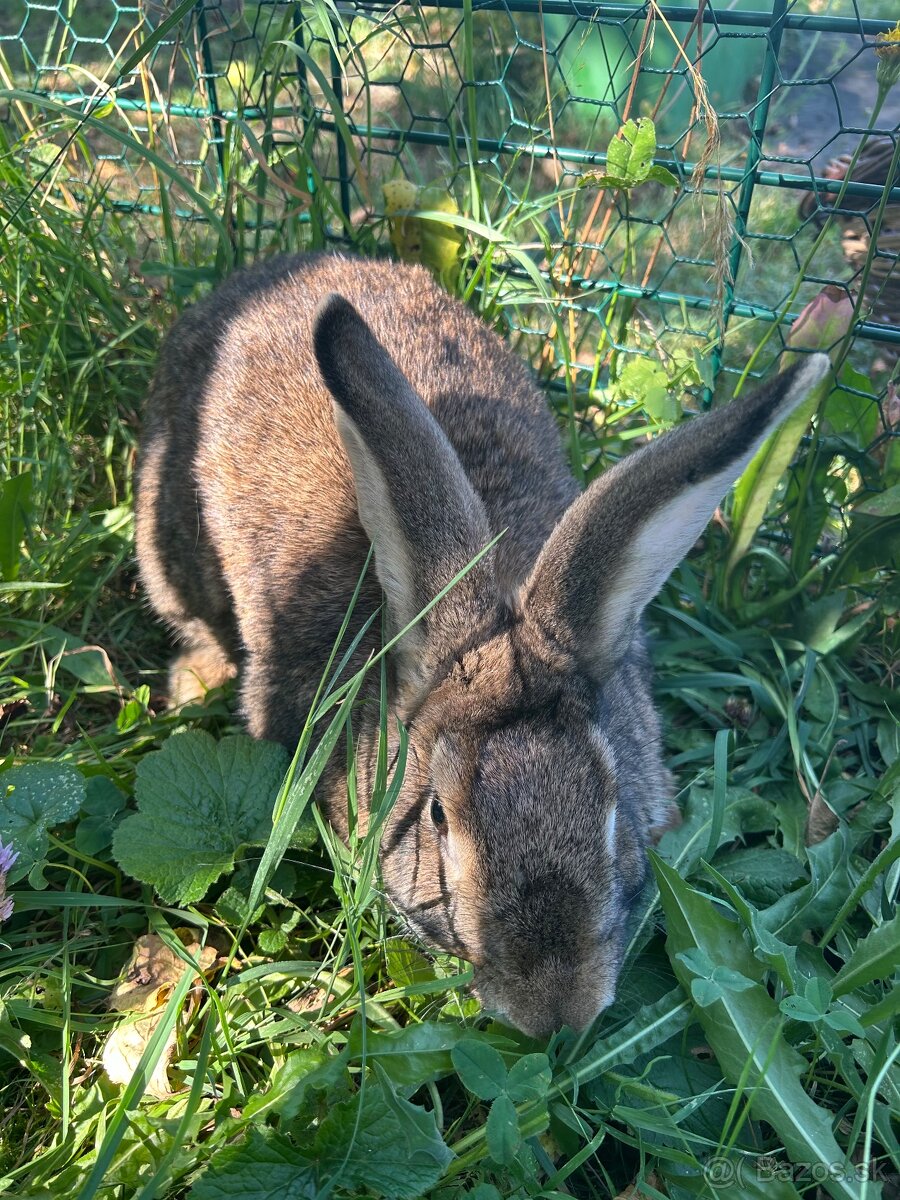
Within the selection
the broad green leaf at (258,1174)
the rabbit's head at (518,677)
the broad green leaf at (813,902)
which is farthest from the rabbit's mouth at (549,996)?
the broad green leaf at (813,902)

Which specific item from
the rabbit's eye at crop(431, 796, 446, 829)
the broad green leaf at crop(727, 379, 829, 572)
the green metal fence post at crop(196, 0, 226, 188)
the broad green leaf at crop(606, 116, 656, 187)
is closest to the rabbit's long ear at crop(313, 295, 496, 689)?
the rabbit's eye at crop(431, 796, 446, 829)

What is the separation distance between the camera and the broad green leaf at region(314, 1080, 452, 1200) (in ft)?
5.96

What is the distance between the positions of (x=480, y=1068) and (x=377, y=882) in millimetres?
578

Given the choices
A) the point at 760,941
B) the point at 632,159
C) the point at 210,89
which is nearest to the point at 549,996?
the point at 760,941

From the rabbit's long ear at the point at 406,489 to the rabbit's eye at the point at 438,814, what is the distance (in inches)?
13.6

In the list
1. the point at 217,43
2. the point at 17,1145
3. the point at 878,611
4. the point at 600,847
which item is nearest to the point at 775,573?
the point at 878,611

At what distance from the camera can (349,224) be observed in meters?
3.94

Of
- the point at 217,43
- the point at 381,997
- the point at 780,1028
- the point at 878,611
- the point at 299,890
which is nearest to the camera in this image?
the point at 780,1028

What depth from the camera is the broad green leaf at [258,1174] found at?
5.88ft

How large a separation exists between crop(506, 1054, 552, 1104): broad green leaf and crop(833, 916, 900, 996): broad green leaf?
71cm

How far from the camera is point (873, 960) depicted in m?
2.17

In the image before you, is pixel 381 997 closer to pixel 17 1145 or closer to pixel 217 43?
pixel 17 1145

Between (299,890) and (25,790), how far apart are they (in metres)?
0.73

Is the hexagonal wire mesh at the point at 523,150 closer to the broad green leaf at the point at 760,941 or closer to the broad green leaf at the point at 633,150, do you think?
the broad green leaf at the point at 633,150
